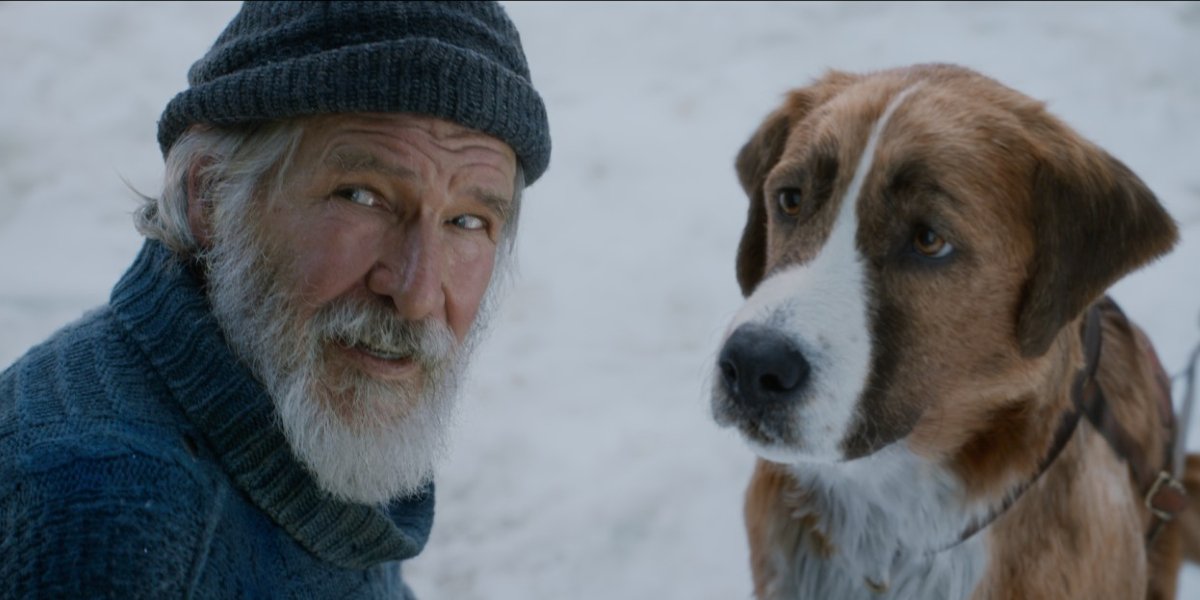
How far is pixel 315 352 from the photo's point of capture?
2.32 meters

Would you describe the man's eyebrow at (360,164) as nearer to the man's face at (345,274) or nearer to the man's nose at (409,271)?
the man's face at (345,274)

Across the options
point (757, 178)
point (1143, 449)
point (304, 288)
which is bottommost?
point (1143, 449)

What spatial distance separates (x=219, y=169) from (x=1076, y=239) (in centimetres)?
186

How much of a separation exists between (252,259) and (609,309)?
3.04m

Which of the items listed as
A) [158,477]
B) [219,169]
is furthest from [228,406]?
[219,169]

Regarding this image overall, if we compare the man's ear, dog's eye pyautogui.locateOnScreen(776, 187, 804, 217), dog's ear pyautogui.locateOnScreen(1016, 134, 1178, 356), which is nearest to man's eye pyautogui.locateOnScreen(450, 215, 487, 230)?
the man's ear

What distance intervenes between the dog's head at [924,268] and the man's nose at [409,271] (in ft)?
2.08

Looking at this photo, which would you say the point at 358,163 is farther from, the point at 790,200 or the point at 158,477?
the point at 790,200

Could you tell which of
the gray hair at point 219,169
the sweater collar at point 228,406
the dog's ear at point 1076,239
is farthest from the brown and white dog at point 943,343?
the gray hair at point 219,169

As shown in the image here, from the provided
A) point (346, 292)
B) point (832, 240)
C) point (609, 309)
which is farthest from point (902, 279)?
point (609, 309)

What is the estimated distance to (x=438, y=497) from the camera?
4180 millimetres

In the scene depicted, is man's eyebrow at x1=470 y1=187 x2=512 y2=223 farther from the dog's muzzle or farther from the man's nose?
the dog's muzzle

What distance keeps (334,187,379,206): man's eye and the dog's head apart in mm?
804

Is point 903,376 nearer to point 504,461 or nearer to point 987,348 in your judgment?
point 987,348
